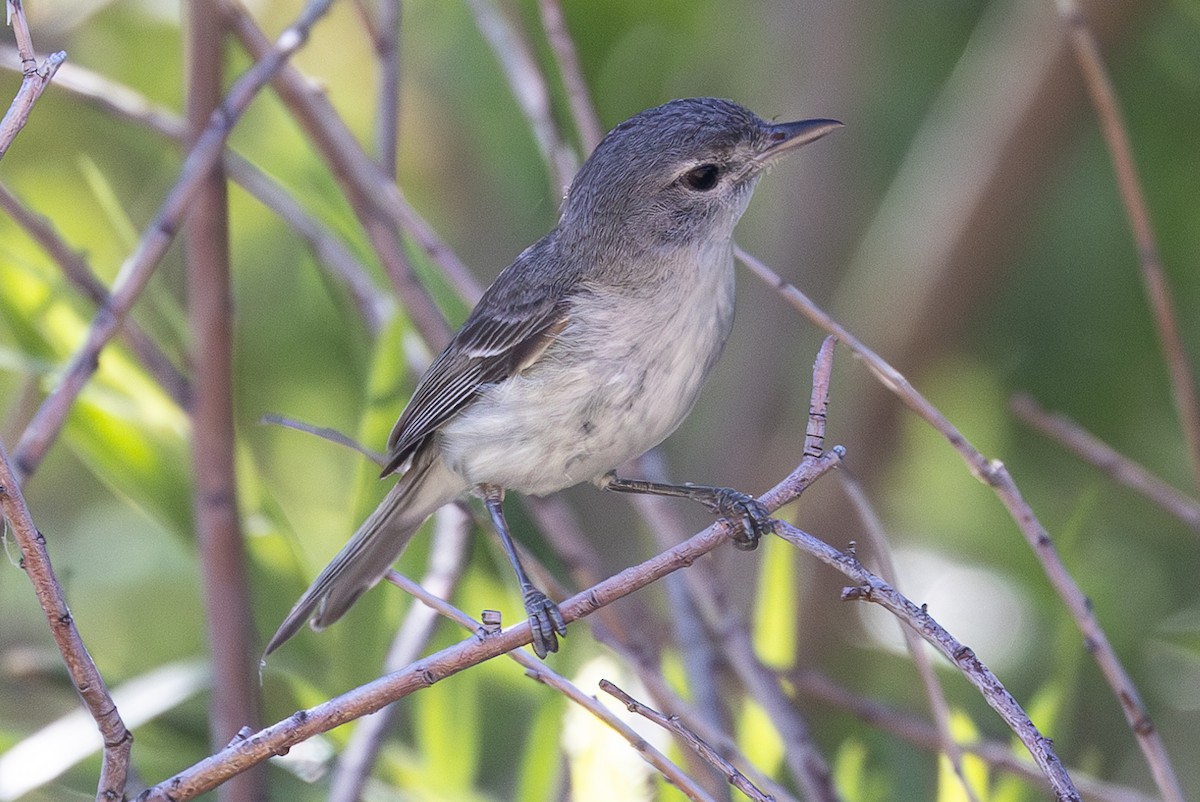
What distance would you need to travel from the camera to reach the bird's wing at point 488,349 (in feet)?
7.87

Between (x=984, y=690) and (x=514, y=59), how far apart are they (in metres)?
1.79

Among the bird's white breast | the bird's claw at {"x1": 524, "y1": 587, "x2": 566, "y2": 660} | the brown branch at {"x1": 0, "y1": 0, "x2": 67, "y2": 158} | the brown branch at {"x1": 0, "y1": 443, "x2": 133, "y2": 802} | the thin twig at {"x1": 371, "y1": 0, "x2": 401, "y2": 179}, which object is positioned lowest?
the brown branch at {"x1": 0, "y1": 443, "x2": 133, "y2": 802}

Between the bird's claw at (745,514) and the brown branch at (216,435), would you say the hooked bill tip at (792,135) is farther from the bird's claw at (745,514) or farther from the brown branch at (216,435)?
the brown branch at (216,435)

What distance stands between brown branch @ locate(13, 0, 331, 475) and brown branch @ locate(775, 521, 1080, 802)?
122cm

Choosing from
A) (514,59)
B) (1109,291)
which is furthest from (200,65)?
(1109,291)

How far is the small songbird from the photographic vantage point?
224 centimetres

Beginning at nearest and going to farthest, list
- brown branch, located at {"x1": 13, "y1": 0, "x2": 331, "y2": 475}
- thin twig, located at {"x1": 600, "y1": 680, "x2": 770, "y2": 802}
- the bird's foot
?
thin twig, located at {"x1": 600, "y1": 680, "x2": 770, "y2": 802}, the bird's foot, brown branch, located at {"x1": 13, "y1": 0, "x2": 331, "y2": 475}

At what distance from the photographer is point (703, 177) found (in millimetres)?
2479

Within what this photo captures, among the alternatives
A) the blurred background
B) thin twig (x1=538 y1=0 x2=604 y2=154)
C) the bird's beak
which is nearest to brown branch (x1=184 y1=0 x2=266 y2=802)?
the blurred background

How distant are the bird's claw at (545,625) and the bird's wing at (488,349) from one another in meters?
0.42

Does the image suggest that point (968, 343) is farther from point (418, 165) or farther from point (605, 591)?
point (605, 591)

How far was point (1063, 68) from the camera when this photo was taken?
10.6 feet

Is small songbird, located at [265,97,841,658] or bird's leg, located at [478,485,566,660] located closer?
bird's leg, located at [478,485,566,660]

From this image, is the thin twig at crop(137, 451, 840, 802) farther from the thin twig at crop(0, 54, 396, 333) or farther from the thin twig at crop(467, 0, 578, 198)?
the thin twig at crop(0, 54, 396, 333)
